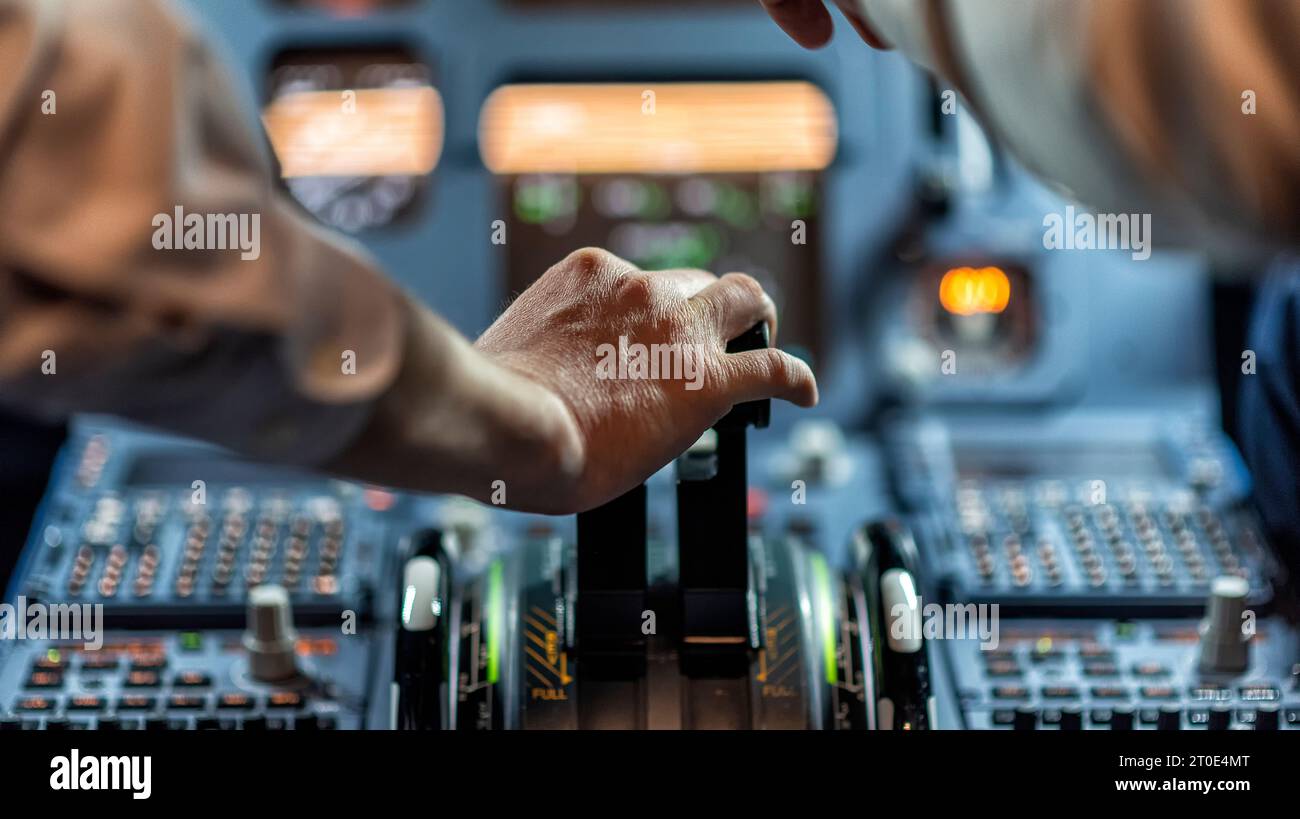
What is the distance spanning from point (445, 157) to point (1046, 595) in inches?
40.7

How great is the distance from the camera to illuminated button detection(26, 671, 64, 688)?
1292 millimetres

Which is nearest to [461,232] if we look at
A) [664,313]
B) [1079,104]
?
[664,313]

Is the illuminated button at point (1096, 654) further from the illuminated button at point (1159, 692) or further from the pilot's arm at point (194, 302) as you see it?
the pilot's arm at point (194, 302)

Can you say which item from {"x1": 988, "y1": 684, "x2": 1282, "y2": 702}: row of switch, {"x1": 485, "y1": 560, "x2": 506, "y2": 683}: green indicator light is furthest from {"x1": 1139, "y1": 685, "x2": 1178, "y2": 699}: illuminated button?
{"x1": 485, "y1": 560, "x2": 506, "y2": 683}: green indicator light

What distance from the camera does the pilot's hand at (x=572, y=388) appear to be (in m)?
0.82

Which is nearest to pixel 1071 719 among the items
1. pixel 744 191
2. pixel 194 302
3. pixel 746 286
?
pixel 746 286

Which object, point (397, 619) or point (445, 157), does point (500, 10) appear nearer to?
point (445, 157)

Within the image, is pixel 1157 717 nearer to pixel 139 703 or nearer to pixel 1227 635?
pixel 1227 635

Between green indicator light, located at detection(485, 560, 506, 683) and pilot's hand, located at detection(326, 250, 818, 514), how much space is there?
27 centimetres

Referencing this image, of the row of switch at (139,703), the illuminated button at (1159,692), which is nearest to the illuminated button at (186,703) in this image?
the row of switch at (139,703)

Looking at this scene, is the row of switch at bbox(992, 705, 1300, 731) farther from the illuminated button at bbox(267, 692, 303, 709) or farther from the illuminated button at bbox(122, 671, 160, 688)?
the illuminated button at bbox(122, 671, 160, 688)

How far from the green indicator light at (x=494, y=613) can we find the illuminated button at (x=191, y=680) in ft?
0.86

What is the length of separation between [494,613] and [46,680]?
39 cm

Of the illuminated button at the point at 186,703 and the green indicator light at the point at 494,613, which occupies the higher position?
the green indicator light at the point at 494,613
